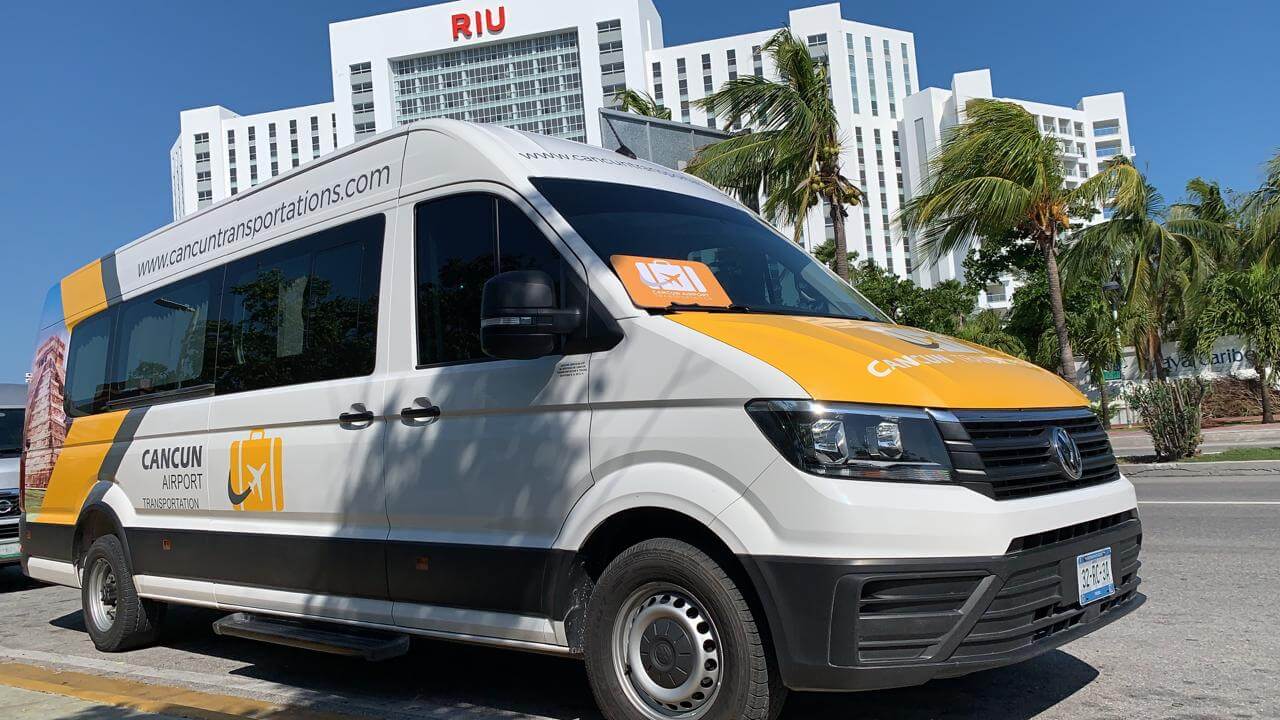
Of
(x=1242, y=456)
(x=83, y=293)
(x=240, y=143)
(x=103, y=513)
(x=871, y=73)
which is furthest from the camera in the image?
(x=240, y=143)

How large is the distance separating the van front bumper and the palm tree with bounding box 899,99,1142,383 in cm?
1611

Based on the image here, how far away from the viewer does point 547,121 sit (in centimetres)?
9988

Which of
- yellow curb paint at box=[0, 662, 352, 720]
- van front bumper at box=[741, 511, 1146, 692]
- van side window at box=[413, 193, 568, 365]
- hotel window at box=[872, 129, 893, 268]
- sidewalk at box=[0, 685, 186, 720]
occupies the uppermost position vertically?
hotel window at box=[872, 129, 893, 268]

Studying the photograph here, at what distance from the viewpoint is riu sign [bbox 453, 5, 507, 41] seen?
99.1m

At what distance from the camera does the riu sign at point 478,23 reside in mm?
99125

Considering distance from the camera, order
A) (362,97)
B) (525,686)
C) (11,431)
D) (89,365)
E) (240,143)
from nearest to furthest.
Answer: (525,686) → (89,365) → (11,431) → (362,97) → (240,143)

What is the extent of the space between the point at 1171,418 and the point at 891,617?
46.8ft

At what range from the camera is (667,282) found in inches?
159

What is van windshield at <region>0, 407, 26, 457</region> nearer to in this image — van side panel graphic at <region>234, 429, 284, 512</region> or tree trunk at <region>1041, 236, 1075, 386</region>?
van side panel graphic at <region>234, 429, 284, 512</region>

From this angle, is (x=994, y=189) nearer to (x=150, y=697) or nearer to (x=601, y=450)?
(x=601, y=450)

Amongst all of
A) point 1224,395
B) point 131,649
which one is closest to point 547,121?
point 1224,395

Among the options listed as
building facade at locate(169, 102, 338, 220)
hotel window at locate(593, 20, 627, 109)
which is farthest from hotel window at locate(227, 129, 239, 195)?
hotel window at locate(593, 20, 627, 109)

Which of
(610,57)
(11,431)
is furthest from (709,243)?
(610,57)

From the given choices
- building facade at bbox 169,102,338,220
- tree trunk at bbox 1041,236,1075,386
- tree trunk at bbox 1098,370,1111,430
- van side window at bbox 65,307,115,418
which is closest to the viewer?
Answer: van side window at bbox 65,307,115,418
